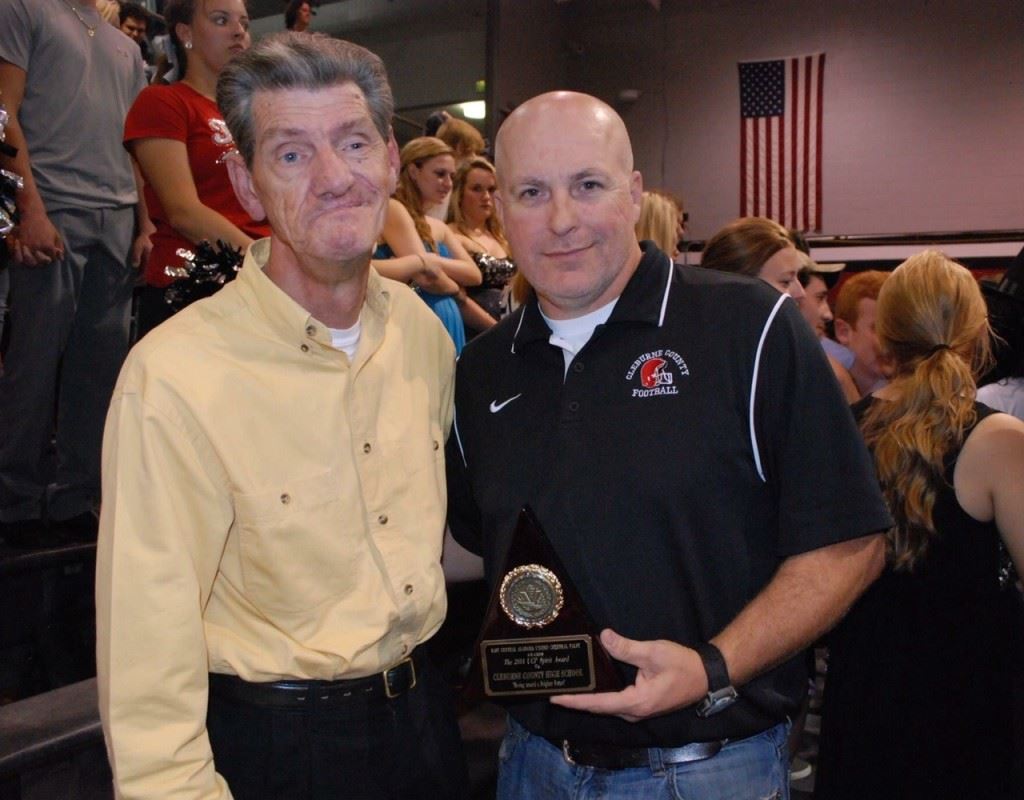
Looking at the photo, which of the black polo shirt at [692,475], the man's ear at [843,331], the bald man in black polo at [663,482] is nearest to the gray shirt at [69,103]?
the bald man in black polo at [663,482]

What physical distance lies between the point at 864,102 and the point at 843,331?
8.49 metres

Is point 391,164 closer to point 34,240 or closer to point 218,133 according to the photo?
point 218,133

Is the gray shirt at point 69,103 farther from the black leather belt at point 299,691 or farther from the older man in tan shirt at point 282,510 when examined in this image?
the black leather belt at point 299,691

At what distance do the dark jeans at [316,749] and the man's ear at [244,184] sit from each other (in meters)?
0.84

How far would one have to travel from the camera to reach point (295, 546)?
64.4 inches

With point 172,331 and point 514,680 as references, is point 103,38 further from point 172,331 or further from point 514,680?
point 514,680

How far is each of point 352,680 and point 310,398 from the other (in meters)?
0.47

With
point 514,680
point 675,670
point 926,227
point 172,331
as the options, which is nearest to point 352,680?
point 514,680

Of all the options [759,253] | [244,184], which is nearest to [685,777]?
[244,184]

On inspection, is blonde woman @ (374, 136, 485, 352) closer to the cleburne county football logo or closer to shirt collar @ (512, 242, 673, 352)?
shirt collar @ (512, 242, 673, 352)

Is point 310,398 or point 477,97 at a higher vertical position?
point 477,97

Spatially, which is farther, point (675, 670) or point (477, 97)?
point (477, 97)

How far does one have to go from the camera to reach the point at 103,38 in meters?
3.49

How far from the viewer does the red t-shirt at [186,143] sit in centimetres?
302
